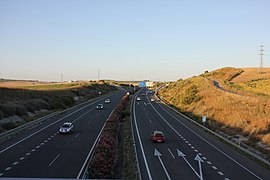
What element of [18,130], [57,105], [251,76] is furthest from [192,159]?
[251,76]

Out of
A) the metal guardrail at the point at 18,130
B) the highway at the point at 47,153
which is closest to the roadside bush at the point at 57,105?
the metal guardrail at the point at 18,130

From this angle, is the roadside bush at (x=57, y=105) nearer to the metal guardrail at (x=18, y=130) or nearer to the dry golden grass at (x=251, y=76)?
the metal guardrail at (x=18, y=130)

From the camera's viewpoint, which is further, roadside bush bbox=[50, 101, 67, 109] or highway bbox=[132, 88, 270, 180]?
roadside bush bbox=[50, 101, 67, 109]

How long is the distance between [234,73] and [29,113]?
120401 mm

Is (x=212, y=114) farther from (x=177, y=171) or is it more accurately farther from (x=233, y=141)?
(x=177, y=171)

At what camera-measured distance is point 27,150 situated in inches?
1065

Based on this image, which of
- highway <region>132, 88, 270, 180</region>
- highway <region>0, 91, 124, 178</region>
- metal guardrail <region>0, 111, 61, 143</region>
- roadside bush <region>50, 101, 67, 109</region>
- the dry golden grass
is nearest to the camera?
highway <region>132, 88, 270, 180</region>

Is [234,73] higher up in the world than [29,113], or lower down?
higher up

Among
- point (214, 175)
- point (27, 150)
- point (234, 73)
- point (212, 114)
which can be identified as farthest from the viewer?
point (234, 73)

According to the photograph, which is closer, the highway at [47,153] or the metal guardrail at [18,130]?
the highway at [47,153]

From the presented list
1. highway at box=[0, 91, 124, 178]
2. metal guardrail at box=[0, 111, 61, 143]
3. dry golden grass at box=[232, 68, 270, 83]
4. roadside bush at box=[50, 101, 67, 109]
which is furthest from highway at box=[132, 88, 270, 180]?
dry golden grass at box=[232, 68, 270, 83]

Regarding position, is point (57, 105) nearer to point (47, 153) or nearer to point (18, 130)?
point (18, 130)

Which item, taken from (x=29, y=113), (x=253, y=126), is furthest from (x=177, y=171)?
(x=29, y=113)

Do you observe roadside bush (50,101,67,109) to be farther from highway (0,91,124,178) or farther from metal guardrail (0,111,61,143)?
highway (0,91,124,178)
